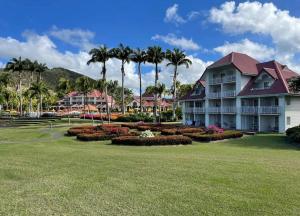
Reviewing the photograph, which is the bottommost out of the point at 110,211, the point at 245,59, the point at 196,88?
the point at 110,211

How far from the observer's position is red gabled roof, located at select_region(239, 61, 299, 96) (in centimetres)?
3756

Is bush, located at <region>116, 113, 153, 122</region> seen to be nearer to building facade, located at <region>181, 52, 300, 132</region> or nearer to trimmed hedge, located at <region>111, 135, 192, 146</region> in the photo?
building facade, located at <region>181, 52, 300, 132</region>

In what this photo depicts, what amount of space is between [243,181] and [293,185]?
149 centimetres

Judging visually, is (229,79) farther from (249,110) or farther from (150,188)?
(150,188)

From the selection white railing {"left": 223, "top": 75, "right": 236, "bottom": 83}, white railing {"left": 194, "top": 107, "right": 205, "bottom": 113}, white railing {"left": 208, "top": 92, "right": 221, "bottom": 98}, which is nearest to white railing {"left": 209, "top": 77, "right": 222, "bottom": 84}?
white railing {"left": 223, "top": 75, "right": 236, "bottom": 83}

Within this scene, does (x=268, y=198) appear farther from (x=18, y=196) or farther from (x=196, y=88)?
(x=196, y=88)

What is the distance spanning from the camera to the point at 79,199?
28.5ft

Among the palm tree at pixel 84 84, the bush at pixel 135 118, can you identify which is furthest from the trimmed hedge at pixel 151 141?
the bush at pixel 135 118

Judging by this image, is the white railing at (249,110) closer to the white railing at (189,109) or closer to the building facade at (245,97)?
the building facade at (245,97)

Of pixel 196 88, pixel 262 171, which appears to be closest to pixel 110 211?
pixel 262 171

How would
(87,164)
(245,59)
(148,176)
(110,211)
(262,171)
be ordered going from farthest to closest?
(245,59) < (87,164) < (262,171) < (148,176) < (110,211)

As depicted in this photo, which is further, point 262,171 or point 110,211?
point 262,171

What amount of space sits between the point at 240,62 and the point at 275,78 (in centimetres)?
706

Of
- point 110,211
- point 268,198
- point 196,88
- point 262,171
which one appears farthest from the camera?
point 196,88
